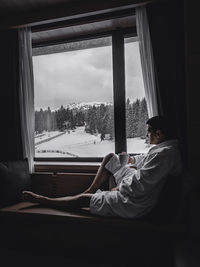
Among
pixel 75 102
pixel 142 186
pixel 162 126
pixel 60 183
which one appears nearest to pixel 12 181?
pixel 60 183

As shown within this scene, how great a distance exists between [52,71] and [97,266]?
216 cm

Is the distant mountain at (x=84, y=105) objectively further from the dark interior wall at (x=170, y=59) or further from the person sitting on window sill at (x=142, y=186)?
the person sitting on window sill at (x=142, y=186)

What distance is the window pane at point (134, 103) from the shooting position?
2.46 meters

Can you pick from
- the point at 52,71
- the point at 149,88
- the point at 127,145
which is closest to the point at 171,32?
the point at 149,88

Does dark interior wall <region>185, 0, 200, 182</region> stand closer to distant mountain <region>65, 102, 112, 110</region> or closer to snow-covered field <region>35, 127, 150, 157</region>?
snow-covered field <region>35, 127, 150, 157</region>

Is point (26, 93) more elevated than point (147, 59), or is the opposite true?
point (147, 59)

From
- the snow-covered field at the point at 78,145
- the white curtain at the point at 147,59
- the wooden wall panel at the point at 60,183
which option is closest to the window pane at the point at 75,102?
the snow-covered field at the point at 78,145

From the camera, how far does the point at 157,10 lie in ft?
6.92

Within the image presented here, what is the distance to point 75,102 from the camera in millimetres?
2711

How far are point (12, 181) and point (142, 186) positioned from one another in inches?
48.6

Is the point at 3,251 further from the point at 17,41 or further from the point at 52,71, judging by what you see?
the point at 17,41

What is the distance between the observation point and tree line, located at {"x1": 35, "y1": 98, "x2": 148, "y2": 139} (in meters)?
2.47

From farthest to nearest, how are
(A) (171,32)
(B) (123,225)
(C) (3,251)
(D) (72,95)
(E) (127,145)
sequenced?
(D) (72,95)
(E) (127,145)
(A) (171,32)
(C) (3,251)
(B) (123,225)

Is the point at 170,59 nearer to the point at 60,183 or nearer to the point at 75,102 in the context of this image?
the point at 75,102
